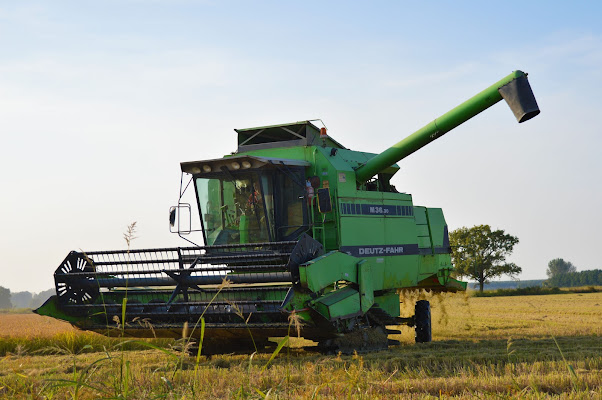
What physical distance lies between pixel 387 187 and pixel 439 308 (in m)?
4.92

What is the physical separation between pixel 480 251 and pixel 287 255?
45507mm

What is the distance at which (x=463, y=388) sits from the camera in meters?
5.03

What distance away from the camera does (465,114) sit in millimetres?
9977

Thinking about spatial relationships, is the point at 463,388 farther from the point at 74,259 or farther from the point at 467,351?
the point at 74,259

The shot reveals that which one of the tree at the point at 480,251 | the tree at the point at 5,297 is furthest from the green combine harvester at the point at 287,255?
the tree at the point at 5,297

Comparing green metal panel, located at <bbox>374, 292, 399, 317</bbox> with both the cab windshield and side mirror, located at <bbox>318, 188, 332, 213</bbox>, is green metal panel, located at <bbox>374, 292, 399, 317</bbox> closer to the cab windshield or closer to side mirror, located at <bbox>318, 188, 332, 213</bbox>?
the cab windshield

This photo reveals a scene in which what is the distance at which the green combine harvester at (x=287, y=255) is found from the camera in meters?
7.68

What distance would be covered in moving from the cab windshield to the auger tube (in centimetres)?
125

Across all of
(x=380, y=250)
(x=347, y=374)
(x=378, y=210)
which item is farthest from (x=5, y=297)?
(x=347, y=374)

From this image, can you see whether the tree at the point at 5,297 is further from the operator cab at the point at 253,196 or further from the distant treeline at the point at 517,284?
the operator cab at the point at 253,196

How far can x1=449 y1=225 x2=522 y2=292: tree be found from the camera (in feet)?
163

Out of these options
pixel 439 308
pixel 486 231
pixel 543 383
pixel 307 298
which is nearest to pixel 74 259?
pixel 307 298

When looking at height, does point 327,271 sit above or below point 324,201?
below

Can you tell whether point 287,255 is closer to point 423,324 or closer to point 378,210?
point 378,210
